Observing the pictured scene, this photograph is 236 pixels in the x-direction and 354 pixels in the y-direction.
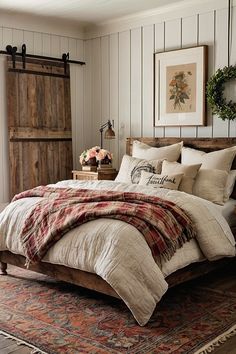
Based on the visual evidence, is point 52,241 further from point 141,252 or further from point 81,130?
point 81,130

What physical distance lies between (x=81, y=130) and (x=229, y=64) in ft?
7.61

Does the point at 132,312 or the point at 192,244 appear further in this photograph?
the point at 192,244

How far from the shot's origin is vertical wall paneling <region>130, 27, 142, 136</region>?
5.85m

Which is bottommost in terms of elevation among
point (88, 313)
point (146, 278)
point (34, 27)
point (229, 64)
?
point (88, 313)

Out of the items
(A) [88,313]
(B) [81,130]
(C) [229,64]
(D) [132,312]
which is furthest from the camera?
(B) [81,130]

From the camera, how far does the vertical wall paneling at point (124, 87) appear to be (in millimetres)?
6000

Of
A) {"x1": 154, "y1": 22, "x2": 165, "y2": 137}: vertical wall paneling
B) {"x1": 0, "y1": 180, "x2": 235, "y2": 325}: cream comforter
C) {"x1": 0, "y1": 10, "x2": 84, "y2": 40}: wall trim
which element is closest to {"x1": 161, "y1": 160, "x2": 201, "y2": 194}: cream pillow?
{"x1": 0, "y1": 180, "x2": 235, "y2": 325}: cream comforter

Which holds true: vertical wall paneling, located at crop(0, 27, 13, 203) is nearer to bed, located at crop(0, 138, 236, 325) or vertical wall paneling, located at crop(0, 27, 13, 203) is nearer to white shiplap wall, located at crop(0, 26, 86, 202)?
white shiplap wall, located at crop(0, 26, 86, 202)

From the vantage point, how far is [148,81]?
227 inches

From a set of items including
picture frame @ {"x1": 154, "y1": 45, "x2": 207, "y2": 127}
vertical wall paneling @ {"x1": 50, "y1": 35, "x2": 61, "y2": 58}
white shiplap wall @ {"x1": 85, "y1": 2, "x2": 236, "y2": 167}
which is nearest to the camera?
white shiplap wall @ {"x1": 85, "y1": 2, "x2": 236, "y2": 167}

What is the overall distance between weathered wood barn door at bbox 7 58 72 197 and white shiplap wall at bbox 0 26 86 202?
8cm

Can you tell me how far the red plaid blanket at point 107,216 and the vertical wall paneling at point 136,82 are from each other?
202 cm

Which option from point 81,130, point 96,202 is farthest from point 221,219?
point 81,130

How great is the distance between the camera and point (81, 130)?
6547 millimetres
